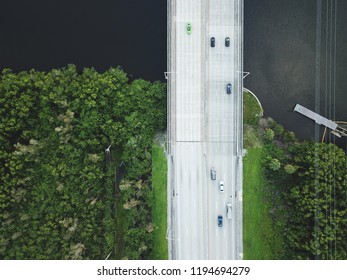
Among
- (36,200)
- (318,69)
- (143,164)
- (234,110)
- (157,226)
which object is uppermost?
(318,69)

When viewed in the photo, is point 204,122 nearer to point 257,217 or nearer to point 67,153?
point 257,217

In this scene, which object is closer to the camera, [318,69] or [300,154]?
[300,154]

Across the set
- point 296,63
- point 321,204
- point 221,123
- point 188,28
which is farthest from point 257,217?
point 188,28

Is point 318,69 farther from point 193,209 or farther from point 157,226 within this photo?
point 157,226

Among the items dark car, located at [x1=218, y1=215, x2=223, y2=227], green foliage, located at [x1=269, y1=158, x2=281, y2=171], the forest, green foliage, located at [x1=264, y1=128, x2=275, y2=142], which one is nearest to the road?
dark car, located at [x1=218, y1=215, x2=223, y2=227]

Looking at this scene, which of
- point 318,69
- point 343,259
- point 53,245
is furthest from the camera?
point 318,69

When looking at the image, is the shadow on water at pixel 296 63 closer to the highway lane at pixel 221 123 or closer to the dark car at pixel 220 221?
the highway lane at pixel 221 123

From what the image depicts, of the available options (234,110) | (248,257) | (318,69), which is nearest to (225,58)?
(234,110)

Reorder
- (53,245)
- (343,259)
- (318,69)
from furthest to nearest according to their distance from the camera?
(318,69) → (53,245) → (343,259)

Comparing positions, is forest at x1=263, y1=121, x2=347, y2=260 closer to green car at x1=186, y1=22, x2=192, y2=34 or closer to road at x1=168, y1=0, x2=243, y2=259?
road at x1=168, y1=0, x2=243, y2=259
